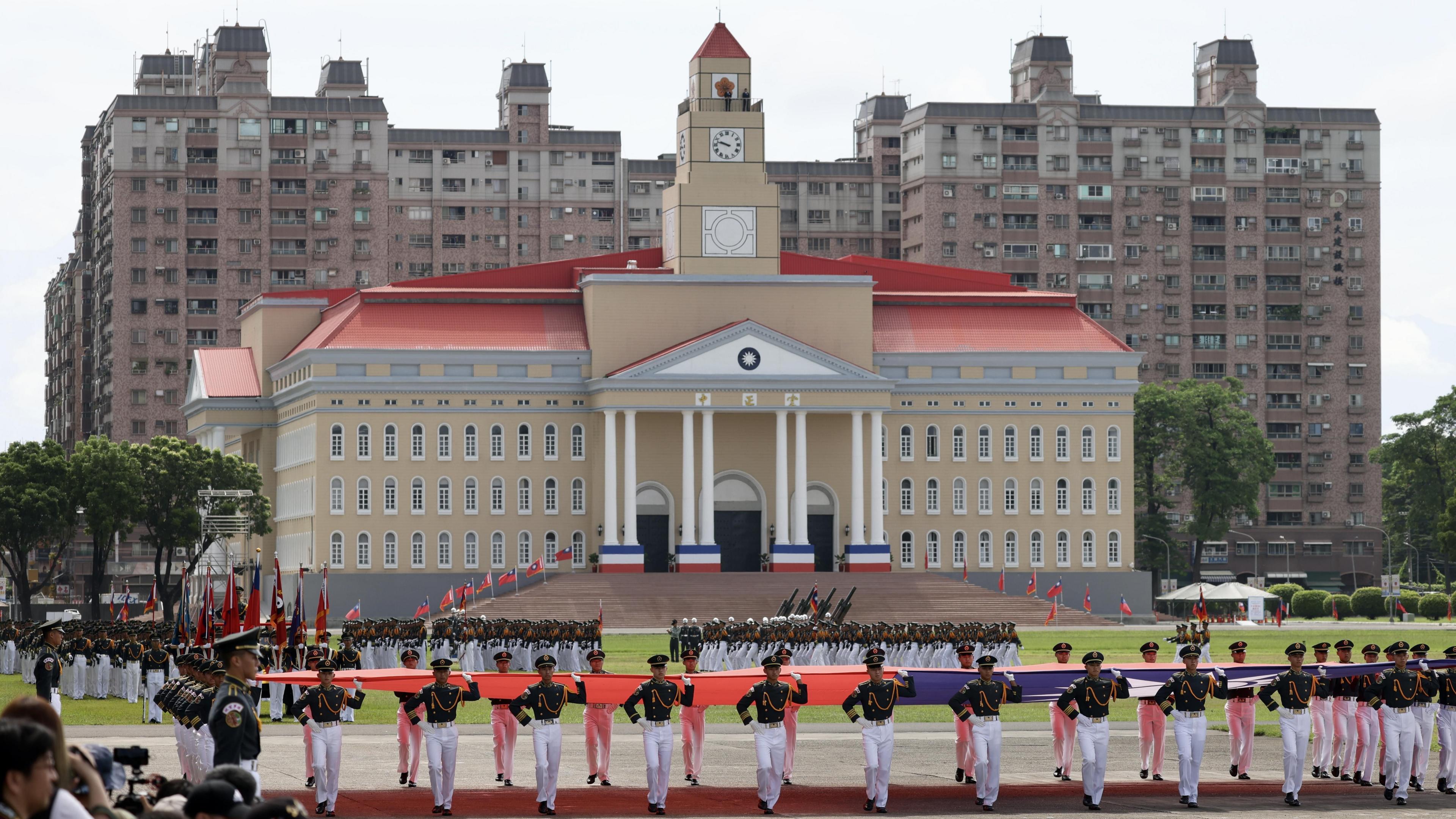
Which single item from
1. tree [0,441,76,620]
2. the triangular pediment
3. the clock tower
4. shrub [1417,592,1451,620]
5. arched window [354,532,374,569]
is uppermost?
the clock tower

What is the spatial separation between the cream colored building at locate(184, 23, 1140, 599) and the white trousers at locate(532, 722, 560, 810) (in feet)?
187

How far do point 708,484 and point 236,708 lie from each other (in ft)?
214

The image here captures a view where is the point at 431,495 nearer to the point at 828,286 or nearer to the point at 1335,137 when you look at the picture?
the point at 828,286

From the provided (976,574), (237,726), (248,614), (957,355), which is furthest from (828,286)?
(237,726)

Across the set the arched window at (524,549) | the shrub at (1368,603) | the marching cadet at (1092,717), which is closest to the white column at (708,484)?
the arched window at (524,549)

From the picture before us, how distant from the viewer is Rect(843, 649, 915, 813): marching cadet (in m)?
22.7

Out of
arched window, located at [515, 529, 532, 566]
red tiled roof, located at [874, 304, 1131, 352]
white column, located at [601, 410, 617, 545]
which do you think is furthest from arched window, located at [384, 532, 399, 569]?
red tiled roof, located at [874, 304, 1131, 352]

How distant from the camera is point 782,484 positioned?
81625mm

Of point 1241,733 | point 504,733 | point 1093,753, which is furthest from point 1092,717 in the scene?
point 504,733

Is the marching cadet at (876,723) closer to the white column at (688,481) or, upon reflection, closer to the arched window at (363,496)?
the white column at (688,481)

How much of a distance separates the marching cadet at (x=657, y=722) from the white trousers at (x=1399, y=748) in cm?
850

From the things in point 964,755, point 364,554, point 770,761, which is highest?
point 364,554

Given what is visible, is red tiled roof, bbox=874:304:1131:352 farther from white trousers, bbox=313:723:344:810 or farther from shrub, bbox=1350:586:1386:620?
white trousers, bbox=313:723:344:810

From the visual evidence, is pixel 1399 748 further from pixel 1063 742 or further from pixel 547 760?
pixel 547 760
